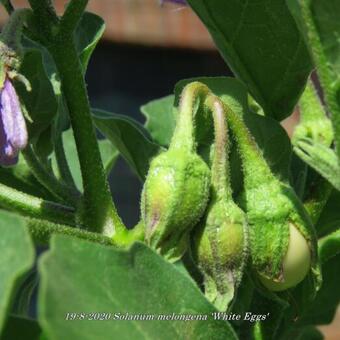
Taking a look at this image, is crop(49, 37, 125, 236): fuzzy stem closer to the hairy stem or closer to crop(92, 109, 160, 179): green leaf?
the hairy stem

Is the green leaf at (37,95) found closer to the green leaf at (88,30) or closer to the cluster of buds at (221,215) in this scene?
the green leaf at (88,30)

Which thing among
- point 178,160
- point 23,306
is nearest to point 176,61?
point 23,306

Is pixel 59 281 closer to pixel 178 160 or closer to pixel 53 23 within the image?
pixel 178 160

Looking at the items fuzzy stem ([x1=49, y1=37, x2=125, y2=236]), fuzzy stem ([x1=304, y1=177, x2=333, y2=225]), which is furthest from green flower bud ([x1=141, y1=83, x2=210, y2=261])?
fuzzy stem ([x1=304, y1=177, x2=333, y2=225])

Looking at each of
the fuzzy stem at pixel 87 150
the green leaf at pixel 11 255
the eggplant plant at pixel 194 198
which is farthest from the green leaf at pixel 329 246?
the green leaf at pixel 11 255

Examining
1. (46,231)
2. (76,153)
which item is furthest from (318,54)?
(76,153)

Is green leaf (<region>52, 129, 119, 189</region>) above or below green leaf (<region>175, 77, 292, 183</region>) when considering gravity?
below

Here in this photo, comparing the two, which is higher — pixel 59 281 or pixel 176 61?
pixel 59 281
